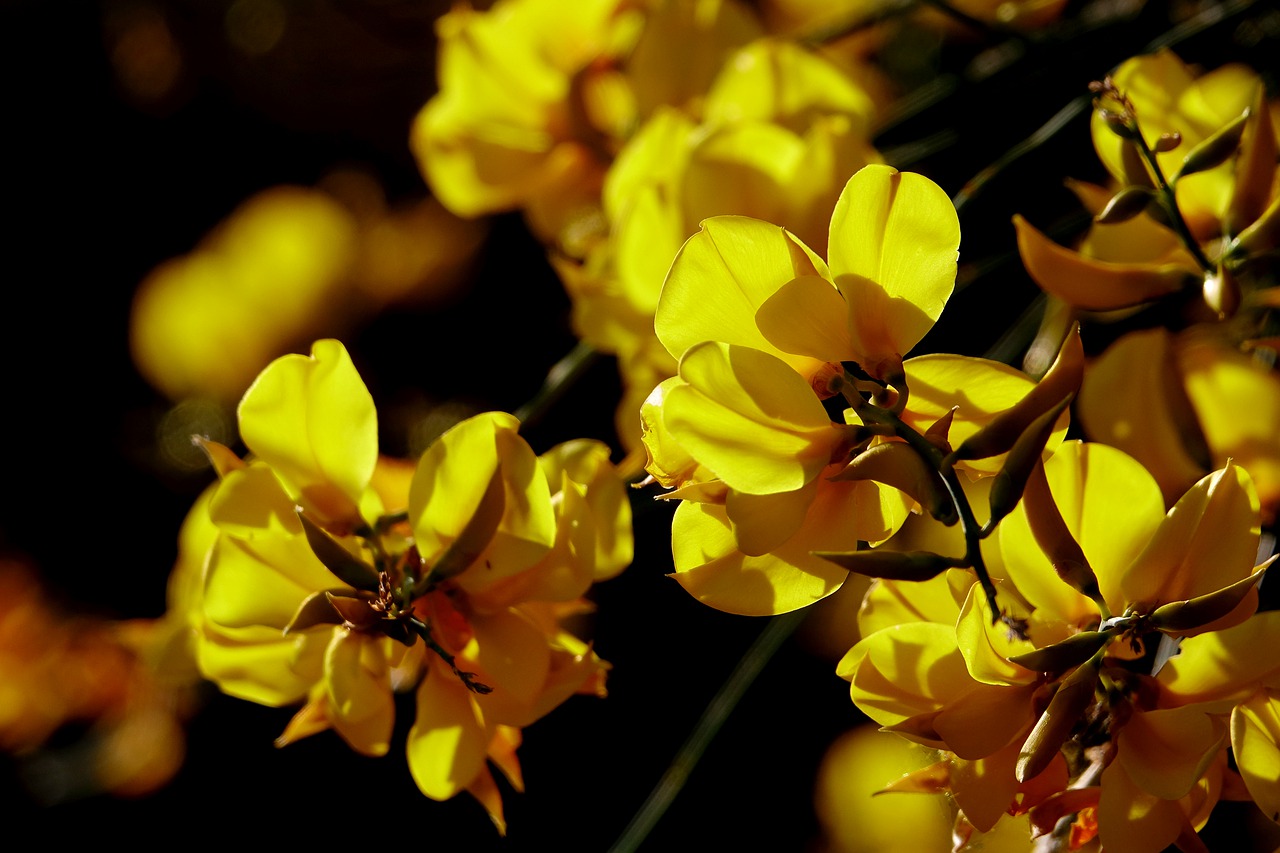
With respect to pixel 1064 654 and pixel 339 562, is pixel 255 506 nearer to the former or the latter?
pixel 339 562

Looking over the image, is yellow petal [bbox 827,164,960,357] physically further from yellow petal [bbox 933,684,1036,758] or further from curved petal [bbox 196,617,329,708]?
curved petal [bbox 196,617,329,708]

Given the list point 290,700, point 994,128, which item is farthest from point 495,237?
point 290,700

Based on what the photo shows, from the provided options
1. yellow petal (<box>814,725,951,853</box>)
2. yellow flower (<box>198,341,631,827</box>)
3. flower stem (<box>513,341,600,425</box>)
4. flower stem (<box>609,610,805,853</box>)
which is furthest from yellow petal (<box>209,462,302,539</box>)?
yellow petal (<box>814,725,951,853</box>)

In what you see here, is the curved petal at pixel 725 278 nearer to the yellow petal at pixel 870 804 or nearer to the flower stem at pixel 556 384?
the flower stem at pixel 556 384

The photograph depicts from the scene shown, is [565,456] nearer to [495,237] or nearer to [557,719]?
[557,719]

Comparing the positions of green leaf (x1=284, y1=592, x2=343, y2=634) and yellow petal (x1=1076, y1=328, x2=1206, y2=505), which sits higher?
green leaf (x1=284, y1=592, x2=343, y2=634)

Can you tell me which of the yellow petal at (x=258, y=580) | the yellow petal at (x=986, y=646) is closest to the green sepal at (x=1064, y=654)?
the yellow petal at (x=986, y=646)
